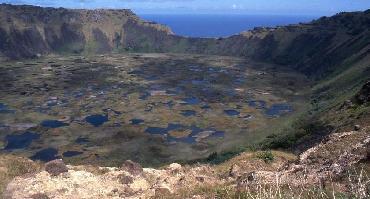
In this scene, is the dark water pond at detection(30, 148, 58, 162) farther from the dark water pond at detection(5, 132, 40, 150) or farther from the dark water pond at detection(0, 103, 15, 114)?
the dark water pond at detection(0, 103, 15, 114)

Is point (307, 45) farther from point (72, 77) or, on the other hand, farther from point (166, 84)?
point (72, 77)

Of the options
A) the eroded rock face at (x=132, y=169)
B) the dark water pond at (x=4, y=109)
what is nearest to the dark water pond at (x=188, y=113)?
the dark water pond at (x=4, y=109)

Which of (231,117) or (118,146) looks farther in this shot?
(231,117)

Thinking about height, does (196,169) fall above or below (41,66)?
above

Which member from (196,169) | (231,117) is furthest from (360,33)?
(196,169)

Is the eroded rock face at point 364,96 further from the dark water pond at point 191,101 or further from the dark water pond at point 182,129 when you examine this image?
the dark water pond at point 191,101

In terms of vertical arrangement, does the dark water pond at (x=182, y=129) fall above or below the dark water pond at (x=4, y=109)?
above
